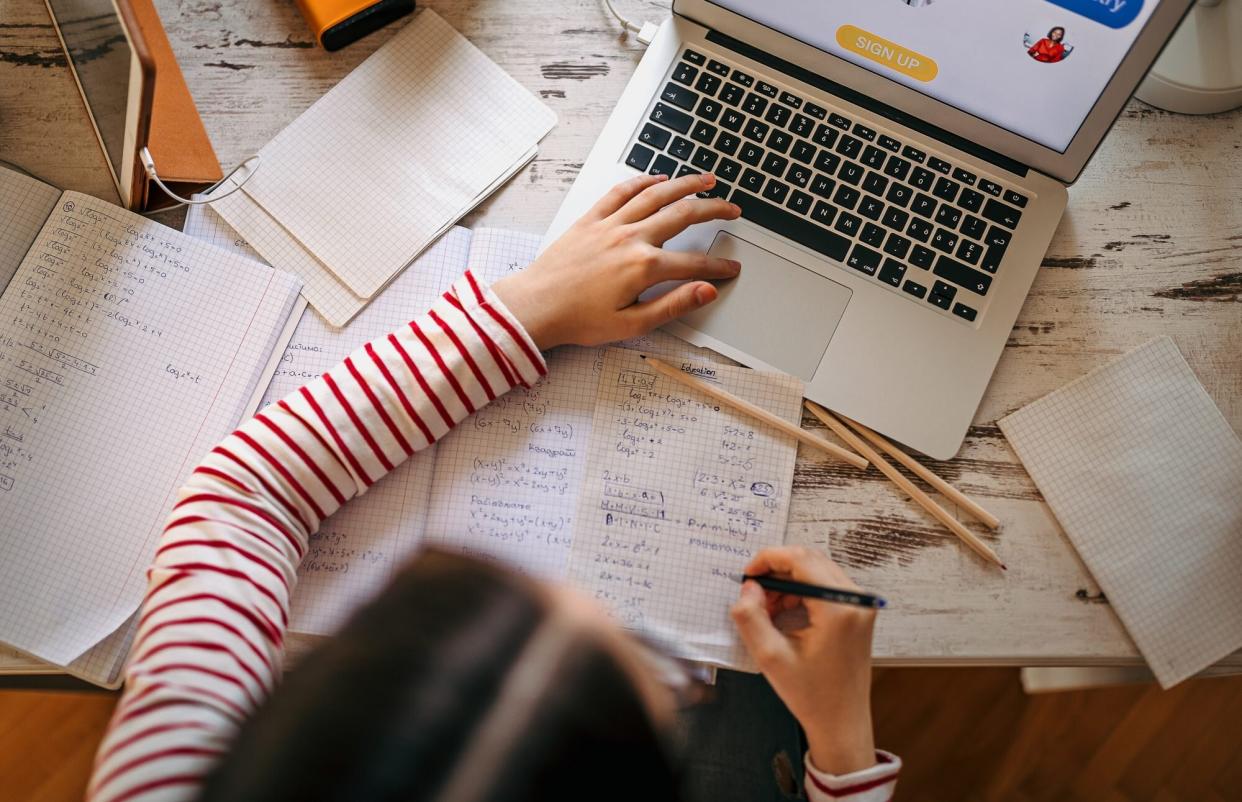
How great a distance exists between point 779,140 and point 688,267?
163 mm

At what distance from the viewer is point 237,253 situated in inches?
30.0

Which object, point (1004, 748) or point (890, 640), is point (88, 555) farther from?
point (1004, 748)

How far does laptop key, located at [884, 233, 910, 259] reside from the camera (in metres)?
0.76

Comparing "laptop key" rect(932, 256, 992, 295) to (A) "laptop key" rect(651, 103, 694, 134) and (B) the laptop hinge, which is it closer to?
(B) the laptop hinge

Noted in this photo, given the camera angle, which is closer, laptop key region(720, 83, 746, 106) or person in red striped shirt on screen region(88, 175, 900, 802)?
person in red striped shirt on screen region(88, 175, 900, 802)

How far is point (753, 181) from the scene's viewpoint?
779 mm

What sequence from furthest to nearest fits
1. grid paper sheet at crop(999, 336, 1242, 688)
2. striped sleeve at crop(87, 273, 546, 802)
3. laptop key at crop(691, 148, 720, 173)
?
laptop key at crop(691, 148, 720, 173), grid paper sheet at crop(999, 336, 1242, 688), striped sleeve at crop(87, 273, 546, 802)

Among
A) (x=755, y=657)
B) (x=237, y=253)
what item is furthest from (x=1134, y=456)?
(x=237, y=253)

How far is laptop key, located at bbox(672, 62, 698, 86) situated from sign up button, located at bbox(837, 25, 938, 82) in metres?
0.13

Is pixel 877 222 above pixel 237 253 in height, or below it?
above

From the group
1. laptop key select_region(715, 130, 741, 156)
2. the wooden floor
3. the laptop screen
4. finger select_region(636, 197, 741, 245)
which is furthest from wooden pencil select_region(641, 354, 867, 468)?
the wooden floor

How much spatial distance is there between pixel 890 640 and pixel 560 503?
297 mm

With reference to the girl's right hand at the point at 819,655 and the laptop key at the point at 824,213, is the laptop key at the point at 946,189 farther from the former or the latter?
the girl's right hand at the point at 819,655

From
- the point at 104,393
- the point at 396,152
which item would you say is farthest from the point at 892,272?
the point at 104,393
